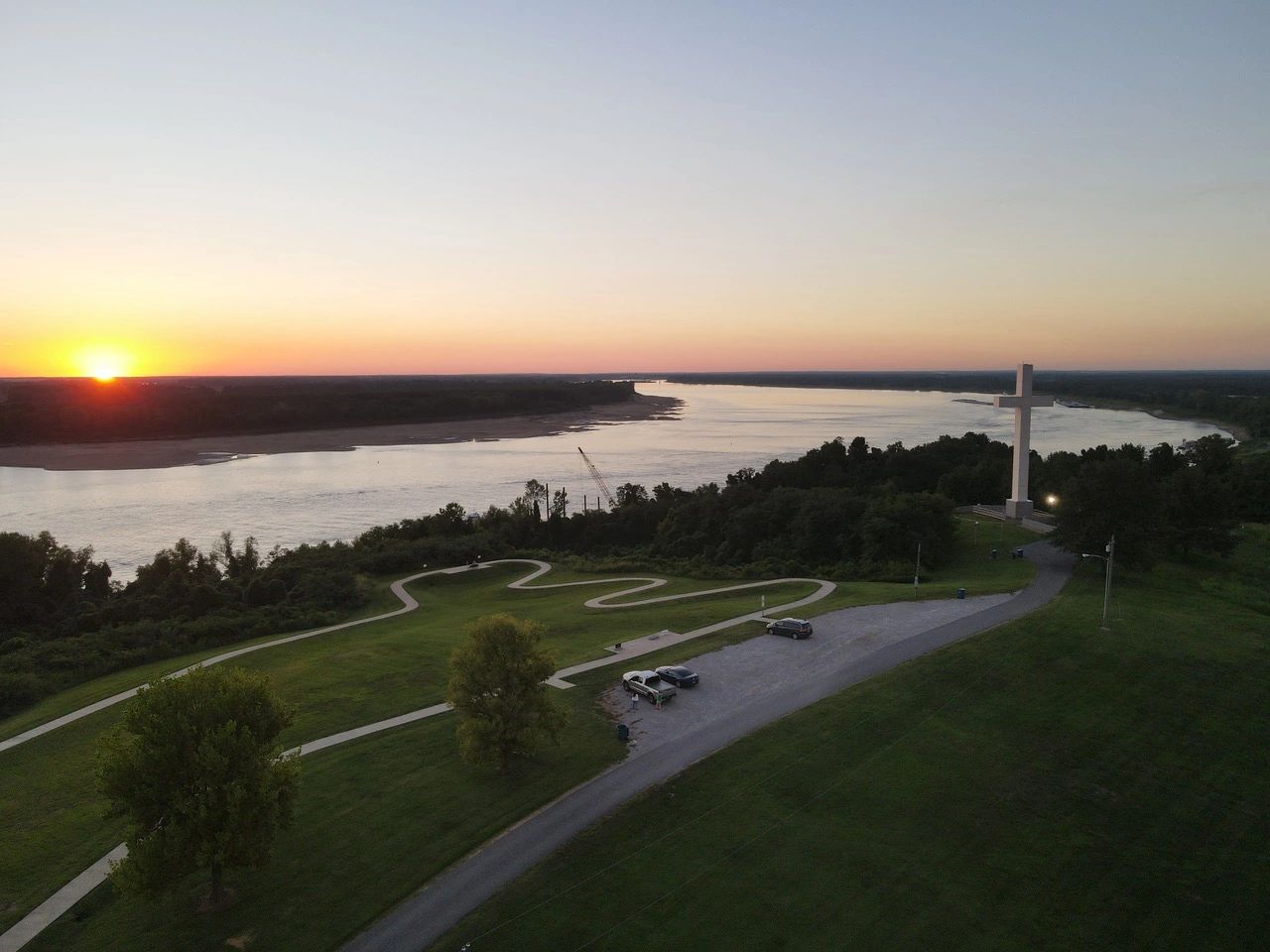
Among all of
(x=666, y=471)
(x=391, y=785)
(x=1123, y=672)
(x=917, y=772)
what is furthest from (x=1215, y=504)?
(x=666, y=471)

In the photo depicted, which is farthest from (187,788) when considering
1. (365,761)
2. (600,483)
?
(600,483)

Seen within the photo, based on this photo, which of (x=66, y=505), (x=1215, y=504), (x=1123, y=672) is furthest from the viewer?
(x=66, y=505)

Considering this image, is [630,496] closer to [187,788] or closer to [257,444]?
[187,788]

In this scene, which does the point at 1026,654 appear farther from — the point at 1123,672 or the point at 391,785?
the point at 391,785

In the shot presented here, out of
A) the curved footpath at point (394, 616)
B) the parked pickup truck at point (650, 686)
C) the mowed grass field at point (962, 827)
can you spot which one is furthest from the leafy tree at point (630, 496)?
the mowed grass field at point (962, 827)

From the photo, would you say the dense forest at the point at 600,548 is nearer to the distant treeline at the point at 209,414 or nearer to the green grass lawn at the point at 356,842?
the green grass lawn at the point at 356,842
